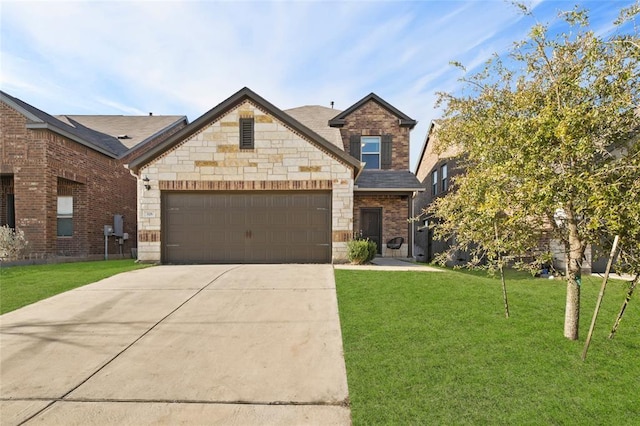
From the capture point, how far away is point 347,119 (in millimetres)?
16062

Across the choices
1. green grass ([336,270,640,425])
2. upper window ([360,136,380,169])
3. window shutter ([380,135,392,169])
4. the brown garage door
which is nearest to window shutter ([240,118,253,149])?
the brown garage door

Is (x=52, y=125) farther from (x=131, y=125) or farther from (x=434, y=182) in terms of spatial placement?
(x=434, y=182)

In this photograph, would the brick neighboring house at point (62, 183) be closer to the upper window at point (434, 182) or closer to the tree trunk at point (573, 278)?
the tree trunk at point (573, 278)

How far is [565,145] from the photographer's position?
12.3ft

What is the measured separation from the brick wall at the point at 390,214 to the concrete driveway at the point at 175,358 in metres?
8.22

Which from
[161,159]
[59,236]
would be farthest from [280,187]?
[59,236]

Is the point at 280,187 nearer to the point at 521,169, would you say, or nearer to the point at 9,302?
the point at 9,302

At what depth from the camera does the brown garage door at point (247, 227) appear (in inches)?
445

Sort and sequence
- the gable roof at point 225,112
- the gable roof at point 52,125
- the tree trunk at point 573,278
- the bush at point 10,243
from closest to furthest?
the tree trunk at point 573,278
the gable roof at point 225,112
the bush at point 10,243
the gable roof at point 52,125

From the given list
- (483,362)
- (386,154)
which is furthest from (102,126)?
(483,362)

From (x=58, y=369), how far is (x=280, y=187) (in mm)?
7923

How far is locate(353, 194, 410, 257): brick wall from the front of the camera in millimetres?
15242

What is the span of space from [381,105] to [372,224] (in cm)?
595

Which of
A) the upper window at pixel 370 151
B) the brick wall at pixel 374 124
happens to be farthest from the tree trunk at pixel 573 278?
the brick wall at pixel 374 124
